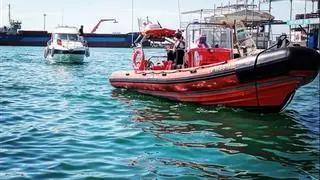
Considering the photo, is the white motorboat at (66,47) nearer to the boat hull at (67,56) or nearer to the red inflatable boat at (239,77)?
the boat hull at (67,56)

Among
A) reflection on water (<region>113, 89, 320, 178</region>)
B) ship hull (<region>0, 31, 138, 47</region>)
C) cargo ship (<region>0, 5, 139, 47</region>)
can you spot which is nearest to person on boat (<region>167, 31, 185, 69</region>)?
reflection on water (<region>113, 89, 320, 178</region>)

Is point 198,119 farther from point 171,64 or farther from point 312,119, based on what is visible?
point 171,64

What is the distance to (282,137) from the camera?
Answer: 9.38 metres

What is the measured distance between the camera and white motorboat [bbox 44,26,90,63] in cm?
3291

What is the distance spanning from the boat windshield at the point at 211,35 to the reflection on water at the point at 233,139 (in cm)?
187

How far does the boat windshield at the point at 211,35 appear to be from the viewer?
1395 centimetres

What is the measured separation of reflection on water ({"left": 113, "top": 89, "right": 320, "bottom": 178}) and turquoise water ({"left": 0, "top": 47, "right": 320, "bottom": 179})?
1cm

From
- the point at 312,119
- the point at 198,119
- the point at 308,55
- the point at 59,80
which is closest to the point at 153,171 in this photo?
the point at 198,119

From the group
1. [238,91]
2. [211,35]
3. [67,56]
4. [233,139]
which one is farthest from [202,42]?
[67,56]

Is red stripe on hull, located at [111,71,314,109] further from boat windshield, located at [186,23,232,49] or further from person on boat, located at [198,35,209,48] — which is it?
boat windshield, located at [186,23,232,49]

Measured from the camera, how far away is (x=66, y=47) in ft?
109

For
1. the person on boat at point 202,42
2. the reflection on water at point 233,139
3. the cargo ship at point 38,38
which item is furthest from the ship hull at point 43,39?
the reflection on water at point 233,139

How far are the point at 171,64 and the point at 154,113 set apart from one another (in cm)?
299

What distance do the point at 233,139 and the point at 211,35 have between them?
5519mm
